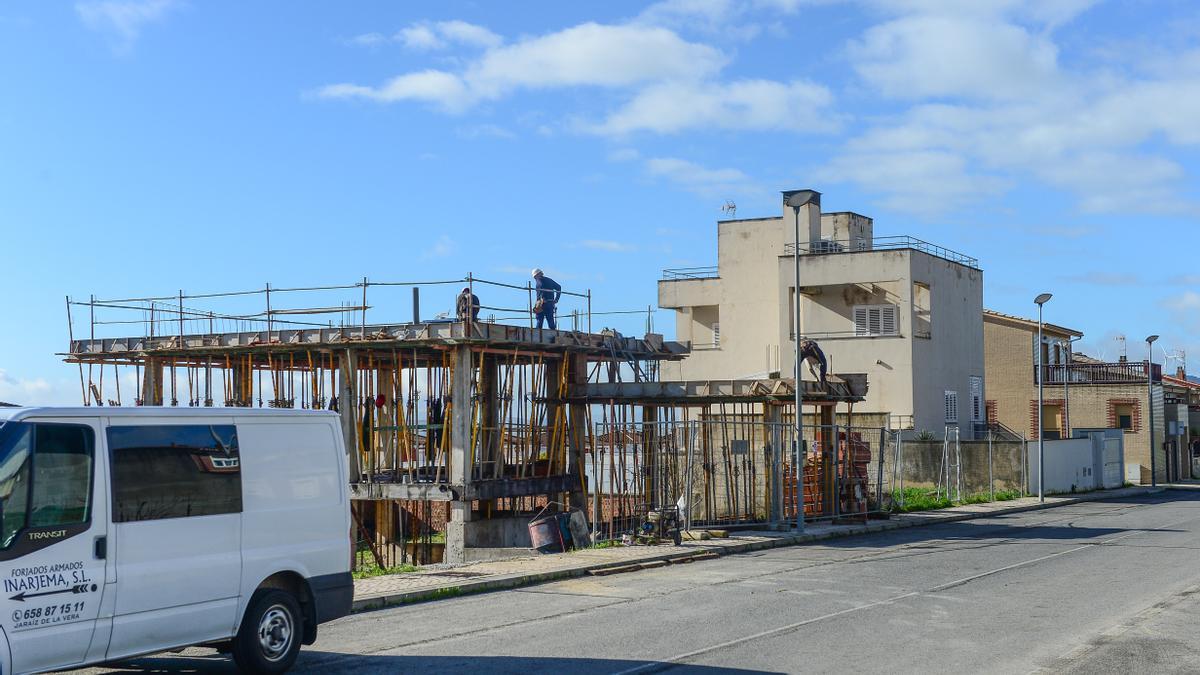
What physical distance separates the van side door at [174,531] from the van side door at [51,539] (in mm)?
188

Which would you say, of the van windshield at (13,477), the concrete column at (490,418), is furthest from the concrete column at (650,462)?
the van windshield at (13,477)

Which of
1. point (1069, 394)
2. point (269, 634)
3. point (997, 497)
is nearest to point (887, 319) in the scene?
point (1069, 394)

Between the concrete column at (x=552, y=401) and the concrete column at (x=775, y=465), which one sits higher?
the concrete column at (x=552, y=401)

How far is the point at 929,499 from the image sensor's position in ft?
123

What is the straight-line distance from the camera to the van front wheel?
33.1 ft

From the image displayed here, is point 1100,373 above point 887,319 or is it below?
below

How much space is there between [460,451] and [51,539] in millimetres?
16720

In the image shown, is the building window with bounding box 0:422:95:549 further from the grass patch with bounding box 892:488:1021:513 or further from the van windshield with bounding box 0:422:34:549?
the grass patch with bounding box 892:488:1021:513

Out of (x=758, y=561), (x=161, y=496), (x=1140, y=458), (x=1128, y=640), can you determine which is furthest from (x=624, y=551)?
(x=1140, y=458)

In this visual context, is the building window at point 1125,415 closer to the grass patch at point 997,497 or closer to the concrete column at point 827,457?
the grass patch at point 997,497

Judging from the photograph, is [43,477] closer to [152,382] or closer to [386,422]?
[386,422]

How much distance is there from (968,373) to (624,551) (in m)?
37.7

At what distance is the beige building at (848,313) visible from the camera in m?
50.9

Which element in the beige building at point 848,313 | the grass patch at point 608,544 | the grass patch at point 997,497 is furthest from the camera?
the beige building at point 848,313
